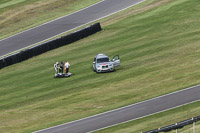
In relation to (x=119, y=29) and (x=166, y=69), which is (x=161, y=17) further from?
(x=166, y=69)

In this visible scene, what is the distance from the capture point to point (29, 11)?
5978 cm

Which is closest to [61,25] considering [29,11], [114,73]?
[29,11]

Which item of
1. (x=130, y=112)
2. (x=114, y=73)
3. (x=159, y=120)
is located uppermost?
(x=114, y=73)

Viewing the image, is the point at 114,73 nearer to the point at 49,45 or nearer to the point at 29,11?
the point at 49,45

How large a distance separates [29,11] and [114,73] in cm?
2463

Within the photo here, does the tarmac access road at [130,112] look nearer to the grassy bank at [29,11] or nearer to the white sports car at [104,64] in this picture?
the white sports car at [104,64]

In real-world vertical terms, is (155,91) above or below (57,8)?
below

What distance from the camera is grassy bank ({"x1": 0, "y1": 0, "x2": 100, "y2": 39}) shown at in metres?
56.1

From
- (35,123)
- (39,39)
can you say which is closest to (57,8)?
(39,39)

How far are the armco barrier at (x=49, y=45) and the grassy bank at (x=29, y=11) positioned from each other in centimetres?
818

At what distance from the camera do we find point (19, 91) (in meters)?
36.2

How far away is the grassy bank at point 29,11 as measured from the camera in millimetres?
56062

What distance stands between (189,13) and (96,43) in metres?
11.0

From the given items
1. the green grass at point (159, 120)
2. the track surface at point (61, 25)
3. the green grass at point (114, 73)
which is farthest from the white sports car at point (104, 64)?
the track surface at point (61, 25)
